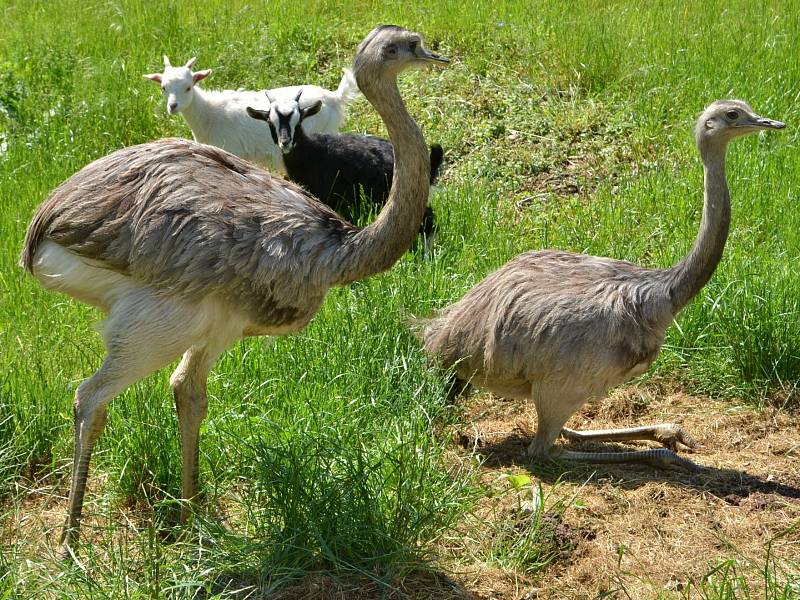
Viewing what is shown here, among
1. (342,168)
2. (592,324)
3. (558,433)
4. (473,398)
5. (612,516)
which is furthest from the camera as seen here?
(342,168)

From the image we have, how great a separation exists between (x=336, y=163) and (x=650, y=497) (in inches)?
178

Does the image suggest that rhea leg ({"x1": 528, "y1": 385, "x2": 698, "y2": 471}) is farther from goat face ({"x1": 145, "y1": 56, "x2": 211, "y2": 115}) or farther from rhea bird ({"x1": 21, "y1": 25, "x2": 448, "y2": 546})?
goat face ({"x1": 145, "y1": 56, "x2": 211, "y2": 115})

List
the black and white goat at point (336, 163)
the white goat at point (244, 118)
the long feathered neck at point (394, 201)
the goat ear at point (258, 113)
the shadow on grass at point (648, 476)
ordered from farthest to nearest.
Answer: the white goat at point (244, 118)
the goat ear at point (258, 113)
the black and white goat at point (336, 163)
the shadow on grass at point (648, 476)
the long feathered neck at point (394, 201)

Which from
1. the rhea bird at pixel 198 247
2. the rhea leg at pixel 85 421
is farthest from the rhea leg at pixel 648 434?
the rhea leg at pixel 85 421

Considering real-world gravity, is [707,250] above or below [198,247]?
below

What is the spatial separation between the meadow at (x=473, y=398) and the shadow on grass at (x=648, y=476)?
2cm

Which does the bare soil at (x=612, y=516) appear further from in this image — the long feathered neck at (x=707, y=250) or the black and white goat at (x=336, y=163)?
the black and white goat at (x=336, y=163)

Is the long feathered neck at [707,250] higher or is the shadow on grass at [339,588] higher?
the long feathered neck at [707,250]

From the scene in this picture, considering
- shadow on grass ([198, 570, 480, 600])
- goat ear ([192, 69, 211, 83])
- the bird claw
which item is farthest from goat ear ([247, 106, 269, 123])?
shadow on grass ([198, 570, 480, 600])

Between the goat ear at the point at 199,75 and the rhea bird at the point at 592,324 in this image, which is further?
the goat ear at the point at 199,75

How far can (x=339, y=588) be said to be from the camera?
432 cm

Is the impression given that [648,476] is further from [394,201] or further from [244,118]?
[244,118]

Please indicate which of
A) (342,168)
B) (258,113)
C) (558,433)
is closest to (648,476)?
(558,433)

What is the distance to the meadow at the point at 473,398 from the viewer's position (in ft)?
14.6
